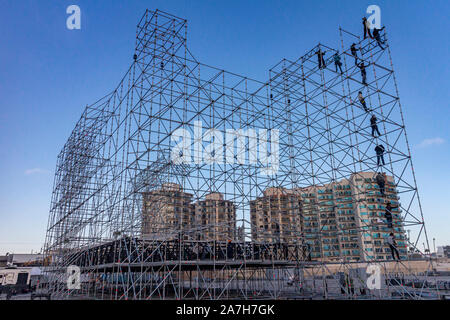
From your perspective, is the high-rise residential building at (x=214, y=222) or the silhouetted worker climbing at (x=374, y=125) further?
the silhouetted worker climbing at (x=374, y=125)

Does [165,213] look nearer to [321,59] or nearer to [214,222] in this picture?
[214,222]

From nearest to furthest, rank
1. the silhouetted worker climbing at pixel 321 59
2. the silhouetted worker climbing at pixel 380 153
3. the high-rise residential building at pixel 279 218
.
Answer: the silhouetted worker climbing at pixel 380 153
the high-rise residential building at pixel 279 218
the silhouetted worker climbing at pixel 321 59

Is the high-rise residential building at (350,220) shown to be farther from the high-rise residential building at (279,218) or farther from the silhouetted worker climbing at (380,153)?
the silhouetted worker climbing at (380,153)

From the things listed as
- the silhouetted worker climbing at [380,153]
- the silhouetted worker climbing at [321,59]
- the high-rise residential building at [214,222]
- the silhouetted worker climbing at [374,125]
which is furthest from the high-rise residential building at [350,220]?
the silhouetted worker climbing at [321,59]

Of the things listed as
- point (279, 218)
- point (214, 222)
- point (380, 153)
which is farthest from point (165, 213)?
point (380, 153)

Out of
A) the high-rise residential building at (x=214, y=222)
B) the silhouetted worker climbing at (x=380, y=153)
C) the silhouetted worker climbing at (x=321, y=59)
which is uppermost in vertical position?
the silhouetted worker climbing at (x=321, y=59)

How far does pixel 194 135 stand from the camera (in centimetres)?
2016

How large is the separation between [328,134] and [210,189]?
318 inches

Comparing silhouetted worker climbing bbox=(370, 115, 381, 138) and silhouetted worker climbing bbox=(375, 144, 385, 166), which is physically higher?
silhouetted worker climbing bbox=(370, 115, 381, 138)

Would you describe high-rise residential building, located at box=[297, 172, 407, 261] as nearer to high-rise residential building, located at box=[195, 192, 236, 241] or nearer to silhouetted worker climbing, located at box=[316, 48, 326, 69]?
high-rise residential building, located at box=[195, 192, 236, 241]

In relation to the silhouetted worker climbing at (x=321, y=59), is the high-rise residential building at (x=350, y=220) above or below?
below

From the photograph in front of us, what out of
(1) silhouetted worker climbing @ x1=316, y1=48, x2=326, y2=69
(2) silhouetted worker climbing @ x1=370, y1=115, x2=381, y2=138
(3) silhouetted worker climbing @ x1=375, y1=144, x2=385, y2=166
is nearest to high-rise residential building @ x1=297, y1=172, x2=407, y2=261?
(3) silhouetted worker climbing @ x1=375, y1=144, x2=385, y2=166

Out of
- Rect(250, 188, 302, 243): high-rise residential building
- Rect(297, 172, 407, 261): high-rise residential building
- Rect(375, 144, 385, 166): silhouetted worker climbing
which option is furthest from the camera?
Rect(250, 188, 302, 243): high-rise residential building

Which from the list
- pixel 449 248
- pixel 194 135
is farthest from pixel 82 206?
pixel 449 248
